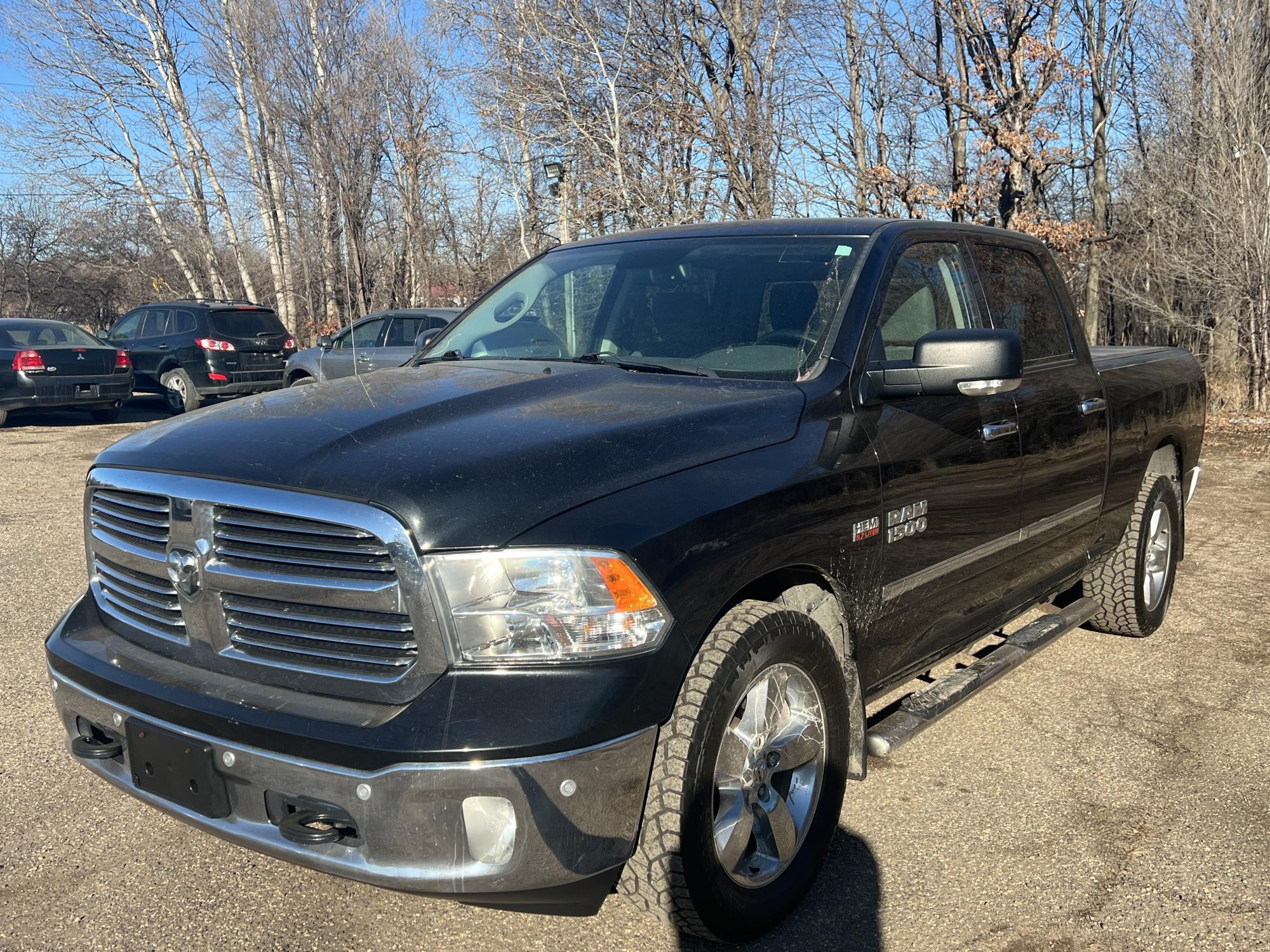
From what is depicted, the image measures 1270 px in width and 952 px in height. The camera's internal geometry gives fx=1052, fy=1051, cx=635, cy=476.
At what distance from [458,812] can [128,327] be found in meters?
17.0

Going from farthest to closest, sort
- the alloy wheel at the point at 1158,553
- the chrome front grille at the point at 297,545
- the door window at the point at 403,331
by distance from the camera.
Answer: the door window at the point at 403,331, the alloy wheel at the point at 1158,553, the chrome front grille at the point at 297,545

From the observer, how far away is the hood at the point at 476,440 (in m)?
2.26

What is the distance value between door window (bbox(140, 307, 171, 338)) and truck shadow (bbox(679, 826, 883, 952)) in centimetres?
1566

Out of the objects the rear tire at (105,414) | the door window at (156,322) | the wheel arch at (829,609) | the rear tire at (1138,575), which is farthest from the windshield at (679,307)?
the door window at (156,322)

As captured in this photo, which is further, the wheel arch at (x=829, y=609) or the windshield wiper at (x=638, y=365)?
the windshield wiper at (x=638, y=365)

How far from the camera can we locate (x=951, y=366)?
306 cm

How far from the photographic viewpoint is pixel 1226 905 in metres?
2.87

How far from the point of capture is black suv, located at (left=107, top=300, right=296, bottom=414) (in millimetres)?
15797

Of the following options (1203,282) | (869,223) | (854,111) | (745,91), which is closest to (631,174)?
(745,91)

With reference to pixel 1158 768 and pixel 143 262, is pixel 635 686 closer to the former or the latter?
pixel 1158 768

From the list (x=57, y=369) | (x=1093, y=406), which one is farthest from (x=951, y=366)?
(x=57, y=369)

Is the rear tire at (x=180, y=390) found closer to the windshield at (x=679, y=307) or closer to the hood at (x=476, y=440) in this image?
the windshield at (x=679, y=307)

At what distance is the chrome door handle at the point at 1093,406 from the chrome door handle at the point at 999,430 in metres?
0.70

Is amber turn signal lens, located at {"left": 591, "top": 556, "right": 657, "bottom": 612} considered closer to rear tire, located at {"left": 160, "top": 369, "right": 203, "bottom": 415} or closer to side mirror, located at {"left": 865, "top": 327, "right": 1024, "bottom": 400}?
side mirror, located at {"left": 865, "top": 327, "right": 1024, "bottom": 400}
